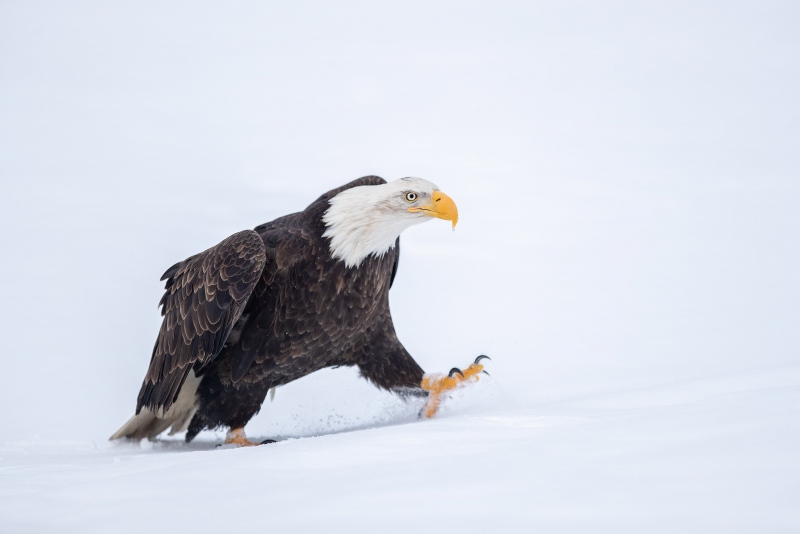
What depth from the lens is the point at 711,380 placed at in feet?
10.8

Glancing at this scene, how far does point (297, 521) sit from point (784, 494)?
123 cm

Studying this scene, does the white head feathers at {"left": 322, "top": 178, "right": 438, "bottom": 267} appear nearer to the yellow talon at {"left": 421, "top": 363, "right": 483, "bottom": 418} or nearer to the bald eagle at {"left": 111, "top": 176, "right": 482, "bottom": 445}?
the bald eagle at {"left": 111, "top": 176, "right": 482, "bottom": 445}

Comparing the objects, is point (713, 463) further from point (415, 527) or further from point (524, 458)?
point (415, 527)

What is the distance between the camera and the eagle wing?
157 inches

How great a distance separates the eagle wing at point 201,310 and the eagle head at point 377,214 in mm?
421

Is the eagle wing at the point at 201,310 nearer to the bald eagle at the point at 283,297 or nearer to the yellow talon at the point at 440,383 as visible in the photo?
the bald eagle at the point at 283,297

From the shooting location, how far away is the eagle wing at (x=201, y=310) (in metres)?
3.99

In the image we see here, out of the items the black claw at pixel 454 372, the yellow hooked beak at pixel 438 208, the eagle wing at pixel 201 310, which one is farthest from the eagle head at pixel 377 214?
the black claw at pixel 454 372

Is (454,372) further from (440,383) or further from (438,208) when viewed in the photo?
(438,208)

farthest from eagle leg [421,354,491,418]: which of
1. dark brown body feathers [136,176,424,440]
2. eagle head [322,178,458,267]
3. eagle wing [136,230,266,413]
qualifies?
eagle wing [136,230,266,413]

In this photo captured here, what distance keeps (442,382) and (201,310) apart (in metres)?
1.51

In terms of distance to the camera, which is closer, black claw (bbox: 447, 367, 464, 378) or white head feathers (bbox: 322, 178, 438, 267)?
white head feathers (bbox: 322, 178, 438, 267)

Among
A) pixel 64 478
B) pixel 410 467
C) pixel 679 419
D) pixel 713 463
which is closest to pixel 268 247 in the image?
pixel 64 478

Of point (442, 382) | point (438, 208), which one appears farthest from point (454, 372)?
point (438, 208)
